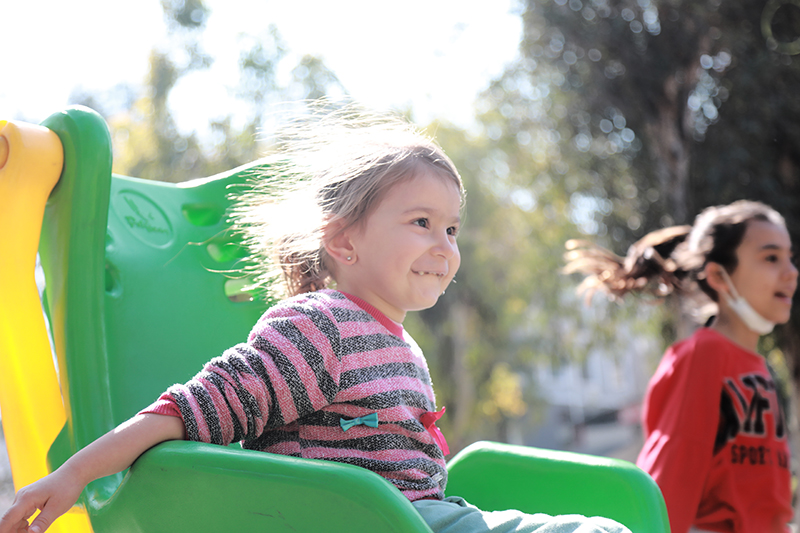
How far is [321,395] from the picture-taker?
913 mm

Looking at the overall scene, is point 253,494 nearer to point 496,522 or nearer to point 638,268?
point 496,522

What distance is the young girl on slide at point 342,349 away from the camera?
0.81 metres

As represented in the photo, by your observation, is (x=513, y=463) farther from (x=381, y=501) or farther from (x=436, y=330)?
(x=436, y=330)

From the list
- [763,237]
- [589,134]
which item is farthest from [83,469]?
[589,134]

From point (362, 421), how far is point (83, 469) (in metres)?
0.34

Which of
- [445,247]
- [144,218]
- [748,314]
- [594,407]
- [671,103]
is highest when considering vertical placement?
[671,103]

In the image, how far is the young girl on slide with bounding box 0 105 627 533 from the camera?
2.65 ft

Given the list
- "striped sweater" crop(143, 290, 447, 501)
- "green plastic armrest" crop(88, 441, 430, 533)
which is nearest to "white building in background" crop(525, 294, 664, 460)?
"striped sweater" crop(143, 290, 447, 501)

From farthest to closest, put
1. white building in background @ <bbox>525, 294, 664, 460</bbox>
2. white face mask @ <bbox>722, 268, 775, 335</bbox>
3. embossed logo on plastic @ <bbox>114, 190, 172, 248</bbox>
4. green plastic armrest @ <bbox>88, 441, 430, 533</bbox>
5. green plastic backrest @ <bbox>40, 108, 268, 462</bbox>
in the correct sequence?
white building in background @ <bbox>525, 294, 664, 460</bbox>, white face mask @ <bbox>722, 268, 775, 335</bbox>, embossed logo on plastic @ <bbox>114, 190, 172, 248</bbox>, green plastic backrest @ <bbox>40, 108, 268, 462</bbox>, green plastic armrest @ <bbox>88, 441, 430, 533</bbox>

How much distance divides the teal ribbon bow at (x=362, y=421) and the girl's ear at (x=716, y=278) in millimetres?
1340

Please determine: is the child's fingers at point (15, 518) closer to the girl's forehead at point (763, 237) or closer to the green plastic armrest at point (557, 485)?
the green plastic armrest at point (557, 485)

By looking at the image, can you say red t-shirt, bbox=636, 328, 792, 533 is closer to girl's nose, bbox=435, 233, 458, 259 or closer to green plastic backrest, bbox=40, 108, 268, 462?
girl's nose, bbox=435, 233, 458, 259

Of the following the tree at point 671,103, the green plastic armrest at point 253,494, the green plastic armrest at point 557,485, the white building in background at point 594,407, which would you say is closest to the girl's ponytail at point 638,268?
the green plastic armrest at point 557,485

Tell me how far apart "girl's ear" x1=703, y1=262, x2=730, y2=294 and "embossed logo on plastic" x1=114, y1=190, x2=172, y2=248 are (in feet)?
4.72
